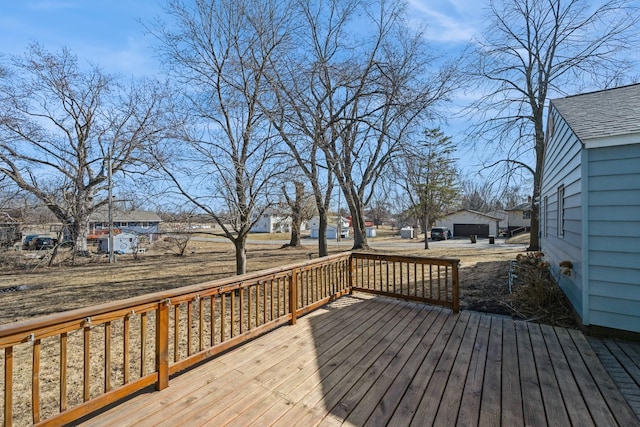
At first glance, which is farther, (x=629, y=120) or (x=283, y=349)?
(x=629, y=120)

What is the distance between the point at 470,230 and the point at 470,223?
2.36 ft

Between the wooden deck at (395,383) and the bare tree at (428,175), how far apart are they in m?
4.31

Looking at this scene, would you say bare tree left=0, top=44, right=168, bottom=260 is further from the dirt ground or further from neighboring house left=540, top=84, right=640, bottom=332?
neighboring house left=540, top=84, right=640, bottom=332

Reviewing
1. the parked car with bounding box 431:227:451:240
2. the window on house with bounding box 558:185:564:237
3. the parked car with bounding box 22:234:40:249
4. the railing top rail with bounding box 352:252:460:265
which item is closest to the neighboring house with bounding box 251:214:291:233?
the railing top rail with bounding box 352:252:460:265

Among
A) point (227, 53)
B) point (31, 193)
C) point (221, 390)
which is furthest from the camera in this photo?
point (31, 193)

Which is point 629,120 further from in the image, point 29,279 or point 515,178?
point 29,279

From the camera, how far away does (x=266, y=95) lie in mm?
6766

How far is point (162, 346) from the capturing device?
235 cm

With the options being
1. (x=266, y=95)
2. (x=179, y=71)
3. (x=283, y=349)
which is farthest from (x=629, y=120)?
(x=179, y=71)

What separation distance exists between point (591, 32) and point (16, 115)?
21608mm

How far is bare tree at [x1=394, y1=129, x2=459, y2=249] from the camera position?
7062 mm

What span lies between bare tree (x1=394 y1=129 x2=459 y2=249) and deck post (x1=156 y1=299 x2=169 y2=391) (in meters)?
6.03

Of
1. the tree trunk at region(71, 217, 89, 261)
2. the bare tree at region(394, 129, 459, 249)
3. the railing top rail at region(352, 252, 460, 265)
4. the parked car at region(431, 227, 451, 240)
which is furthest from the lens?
the parked car at region(431, 227, 451, 240)

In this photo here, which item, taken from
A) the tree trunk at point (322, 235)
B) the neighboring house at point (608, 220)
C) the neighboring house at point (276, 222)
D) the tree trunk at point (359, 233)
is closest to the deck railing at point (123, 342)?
the neighboring house at point (608, 220)
